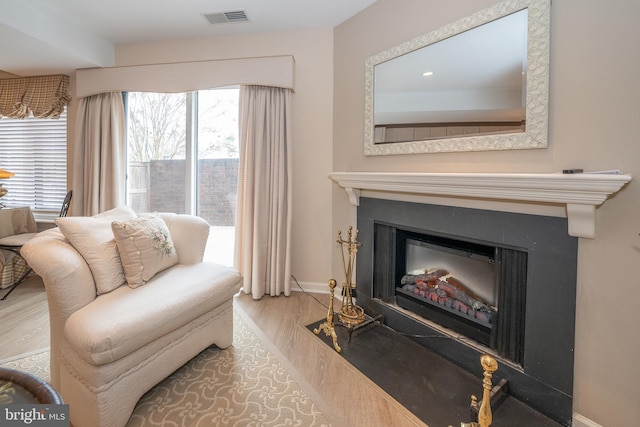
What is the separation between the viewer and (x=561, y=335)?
4.54 feet

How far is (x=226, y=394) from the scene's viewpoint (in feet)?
5.20

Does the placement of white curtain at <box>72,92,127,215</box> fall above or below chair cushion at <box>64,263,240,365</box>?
above

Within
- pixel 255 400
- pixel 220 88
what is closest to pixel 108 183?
pixel 220 88

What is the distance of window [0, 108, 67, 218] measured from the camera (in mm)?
3562

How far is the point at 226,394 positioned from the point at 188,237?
1.01 metres

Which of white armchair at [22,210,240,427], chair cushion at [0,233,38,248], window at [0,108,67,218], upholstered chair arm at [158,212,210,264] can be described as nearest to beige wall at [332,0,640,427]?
white armchair at [22,210,240,427]

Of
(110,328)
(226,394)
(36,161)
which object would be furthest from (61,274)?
(36,161)

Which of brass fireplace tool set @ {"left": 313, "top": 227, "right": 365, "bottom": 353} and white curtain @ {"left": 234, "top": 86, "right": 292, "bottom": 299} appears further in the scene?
white curtain @ {"left": 234, "top": 86, "right": 292, "bottom": 299}

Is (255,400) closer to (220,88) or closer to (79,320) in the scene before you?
(79,320)

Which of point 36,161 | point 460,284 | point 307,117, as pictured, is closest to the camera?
point 460,284

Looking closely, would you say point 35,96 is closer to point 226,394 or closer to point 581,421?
point 226,394

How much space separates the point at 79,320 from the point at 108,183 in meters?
2.29

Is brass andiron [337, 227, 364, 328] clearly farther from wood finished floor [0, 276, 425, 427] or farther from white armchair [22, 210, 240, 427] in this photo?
white armchair [22, 210, 240, 427]

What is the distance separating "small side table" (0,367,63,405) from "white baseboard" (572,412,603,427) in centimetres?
197
